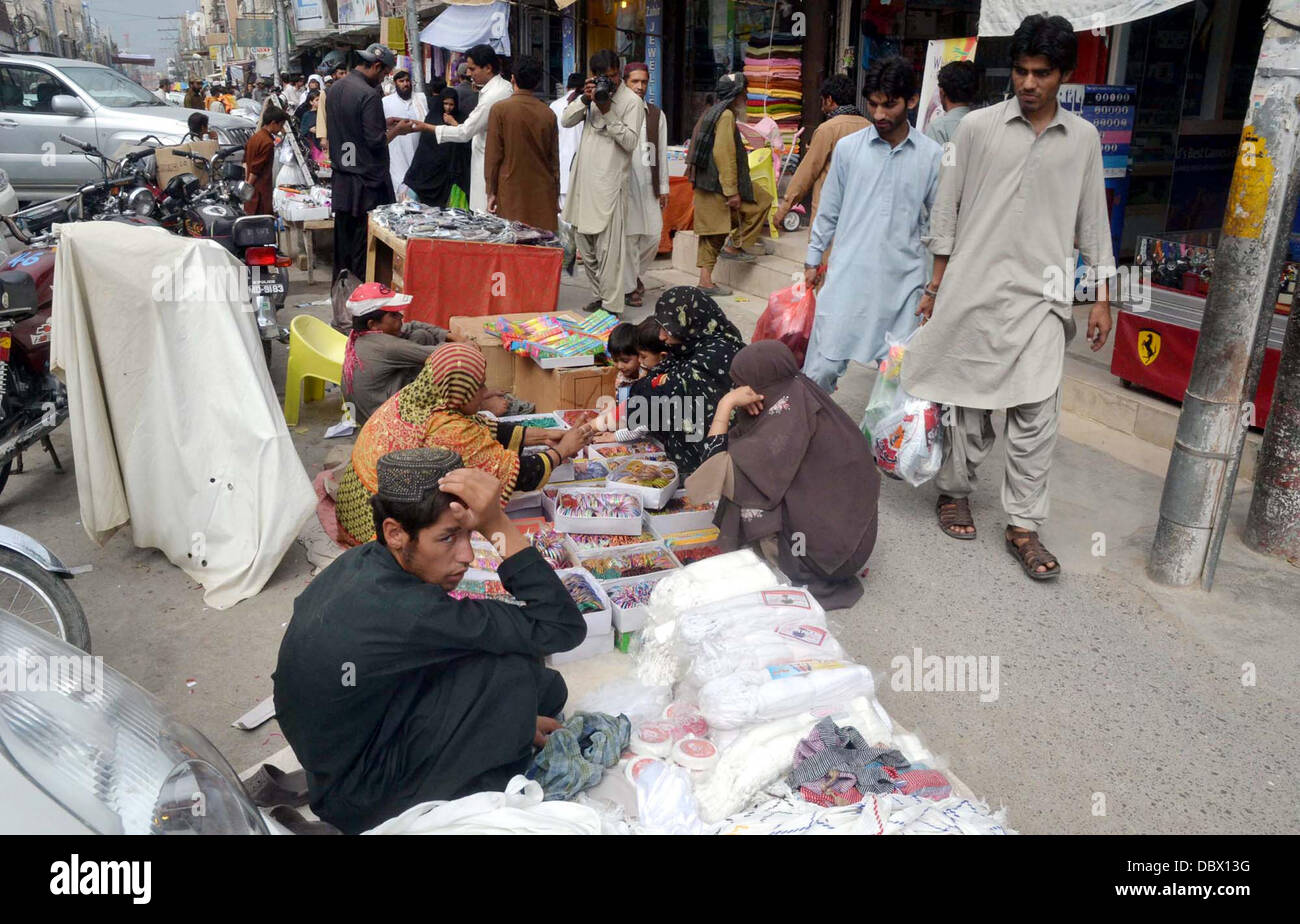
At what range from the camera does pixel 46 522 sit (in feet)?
15.1

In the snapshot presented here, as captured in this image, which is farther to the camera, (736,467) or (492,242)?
(492,242)

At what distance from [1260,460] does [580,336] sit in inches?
131

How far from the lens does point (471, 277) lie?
6922 millimetres

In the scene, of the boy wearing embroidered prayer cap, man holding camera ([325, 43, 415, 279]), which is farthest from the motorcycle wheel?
man holding camera ([325, 43, 415, 279])

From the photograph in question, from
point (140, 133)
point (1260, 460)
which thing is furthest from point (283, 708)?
point (140, 133)

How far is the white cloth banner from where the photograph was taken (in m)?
13.7

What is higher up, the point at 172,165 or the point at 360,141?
the point at 360,141

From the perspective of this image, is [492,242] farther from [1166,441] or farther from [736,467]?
[1166,441]

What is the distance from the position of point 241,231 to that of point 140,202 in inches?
53.1

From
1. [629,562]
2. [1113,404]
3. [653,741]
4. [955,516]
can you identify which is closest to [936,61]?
[1113,404]

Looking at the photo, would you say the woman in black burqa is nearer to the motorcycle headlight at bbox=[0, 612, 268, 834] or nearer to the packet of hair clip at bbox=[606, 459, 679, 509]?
the packet of hair clip at bbox=[606, 459, 679, 509]

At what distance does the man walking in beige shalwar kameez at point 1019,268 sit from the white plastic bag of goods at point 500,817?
2.64 metres

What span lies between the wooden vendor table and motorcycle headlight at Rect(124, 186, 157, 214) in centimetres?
167

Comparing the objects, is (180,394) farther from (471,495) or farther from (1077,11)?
(1077,11)
